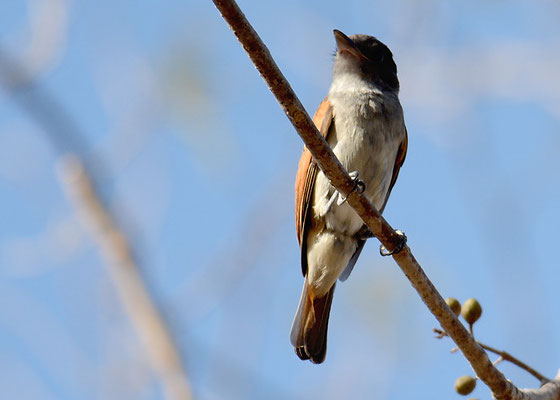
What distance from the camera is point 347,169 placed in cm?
466

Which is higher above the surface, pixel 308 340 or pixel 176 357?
A: pixel 308 340

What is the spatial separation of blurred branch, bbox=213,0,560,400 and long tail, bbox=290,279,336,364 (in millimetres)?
1714

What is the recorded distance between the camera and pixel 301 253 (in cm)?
511

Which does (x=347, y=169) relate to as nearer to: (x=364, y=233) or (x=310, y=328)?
(x=364, y=233)

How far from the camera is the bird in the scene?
4.74 metres

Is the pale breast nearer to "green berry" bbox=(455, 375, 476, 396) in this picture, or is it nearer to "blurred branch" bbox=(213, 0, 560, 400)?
"blurred branch" bbox=(213, 0, 560, 400)

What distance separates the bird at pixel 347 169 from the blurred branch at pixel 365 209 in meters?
1.02

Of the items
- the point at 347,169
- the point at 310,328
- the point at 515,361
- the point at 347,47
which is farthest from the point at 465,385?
the point at 347,47

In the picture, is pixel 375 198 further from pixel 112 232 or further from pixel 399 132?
pixel 112 232

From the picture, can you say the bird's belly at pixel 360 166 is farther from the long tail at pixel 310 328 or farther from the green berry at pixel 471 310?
the green berry at pixel 471 310

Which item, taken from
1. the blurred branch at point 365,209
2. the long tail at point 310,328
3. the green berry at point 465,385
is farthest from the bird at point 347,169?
the green berry at point 465,385

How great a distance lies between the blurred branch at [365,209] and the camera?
277 cm

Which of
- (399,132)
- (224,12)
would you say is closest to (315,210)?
(399,132)

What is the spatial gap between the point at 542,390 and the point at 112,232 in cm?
304
